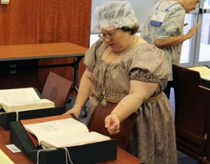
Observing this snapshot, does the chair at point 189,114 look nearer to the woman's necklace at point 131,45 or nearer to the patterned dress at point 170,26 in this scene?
the patterned dress at point 170,26

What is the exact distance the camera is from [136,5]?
6.17 meters

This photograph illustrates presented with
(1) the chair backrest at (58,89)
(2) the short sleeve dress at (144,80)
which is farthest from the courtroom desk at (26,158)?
(1) the chair backrest at (58,89)

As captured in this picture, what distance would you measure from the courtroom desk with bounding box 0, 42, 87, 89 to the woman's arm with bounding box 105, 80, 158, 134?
210 centimetres

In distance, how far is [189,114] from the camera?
9.75ft

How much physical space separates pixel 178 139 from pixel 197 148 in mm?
208

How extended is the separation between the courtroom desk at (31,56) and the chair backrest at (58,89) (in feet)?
4.14

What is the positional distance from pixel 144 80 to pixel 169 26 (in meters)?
1.23

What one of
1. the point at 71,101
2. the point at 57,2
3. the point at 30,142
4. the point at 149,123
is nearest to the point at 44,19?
the point at 57,2

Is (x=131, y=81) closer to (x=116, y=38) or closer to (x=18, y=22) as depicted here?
(x=116, y=38)

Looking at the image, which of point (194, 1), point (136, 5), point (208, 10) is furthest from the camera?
point (208, 10)

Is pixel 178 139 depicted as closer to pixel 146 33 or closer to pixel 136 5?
pixel 146 33

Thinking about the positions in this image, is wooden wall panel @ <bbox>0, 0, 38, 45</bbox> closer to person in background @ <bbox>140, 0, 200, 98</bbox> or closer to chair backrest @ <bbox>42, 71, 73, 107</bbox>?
person in background @ <bbox>140, 0, 200, 98</bbox>

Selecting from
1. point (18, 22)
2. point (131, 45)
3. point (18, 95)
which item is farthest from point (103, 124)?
point (18, 22)

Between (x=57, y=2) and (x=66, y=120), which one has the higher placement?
(x=57, y=2)
